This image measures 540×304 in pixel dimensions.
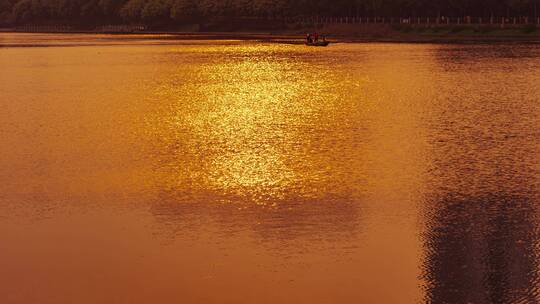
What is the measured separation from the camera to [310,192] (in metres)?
24.8

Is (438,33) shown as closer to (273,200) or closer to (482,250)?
(273,200)

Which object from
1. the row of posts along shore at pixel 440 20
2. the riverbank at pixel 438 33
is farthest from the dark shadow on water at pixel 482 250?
the row of posts along shore at pixel 440 20

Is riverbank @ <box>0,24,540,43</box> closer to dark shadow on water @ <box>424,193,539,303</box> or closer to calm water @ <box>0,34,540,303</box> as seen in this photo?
calm water @ <box>0,34,540,303</box>

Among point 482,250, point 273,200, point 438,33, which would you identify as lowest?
point 438,33

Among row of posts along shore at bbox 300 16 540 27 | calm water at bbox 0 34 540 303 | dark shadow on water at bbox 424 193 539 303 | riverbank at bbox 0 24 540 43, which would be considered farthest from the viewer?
row of posts along shore at bbox 300 16 540 27

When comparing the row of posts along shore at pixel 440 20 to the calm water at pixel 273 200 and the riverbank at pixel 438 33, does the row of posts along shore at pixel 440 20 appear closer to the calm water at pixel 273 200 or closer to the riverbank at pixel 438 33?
the riverbank at pixel 438 33

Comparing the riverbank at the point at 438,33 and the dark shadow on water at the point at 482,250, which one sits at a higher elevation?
the dark shadow on water at the point at 482,250

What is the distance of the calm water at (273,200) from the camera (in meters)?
17.5

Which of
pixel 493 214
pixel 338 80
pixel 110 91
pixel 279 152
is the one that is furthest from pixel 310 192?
pixel 338 80

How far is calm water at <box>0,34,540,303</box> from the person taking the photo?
57.5 ft

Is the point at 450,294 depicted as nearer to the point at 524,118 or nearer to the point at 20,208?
the point at 20,208

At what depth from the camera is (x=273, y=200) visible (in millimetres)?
23875

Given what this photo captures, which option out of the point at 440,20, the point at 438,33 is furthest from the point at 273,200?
the point at 440,20

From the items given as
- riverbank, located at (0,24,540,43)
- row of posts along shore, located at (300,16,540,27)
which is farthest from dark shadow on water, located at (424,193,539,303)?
row of posts along shore, located at (300,16,540,27)
